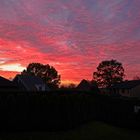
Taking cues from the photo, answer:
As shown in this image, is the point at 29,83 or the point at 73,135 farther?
the point at 29,83

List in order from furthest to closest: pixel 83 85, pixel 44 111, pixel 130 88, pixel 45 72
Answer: pixel 45 72
pixel 83 85
pixel 130 88
pixel 44 111

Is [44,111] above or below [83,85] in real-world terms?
below

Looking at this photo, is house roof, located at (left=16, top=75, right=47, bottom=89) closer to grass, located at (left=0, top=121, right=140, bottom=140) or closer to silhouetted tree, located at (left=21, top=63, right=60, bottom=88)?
silhouetted tree, located at (left=21, top=63, right=60, bottom=88)

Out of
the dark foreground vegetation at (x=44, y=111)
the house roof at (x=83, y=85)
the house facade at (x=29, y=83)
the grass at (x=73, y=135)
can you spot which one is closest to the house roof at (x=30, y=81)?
the house facade at (x=29, y=83)

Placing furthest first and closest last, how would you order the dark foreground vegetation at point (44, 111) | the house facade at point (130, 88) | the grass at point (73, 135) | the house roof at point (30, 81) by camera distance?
the house facade at point (130, 88) → the house roof at point (30, 81) → the dark foreground vegetation at point (44, 111) → the grass at point (73, 135)

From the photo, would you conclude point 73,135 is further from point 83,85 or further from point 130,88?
point 83,85

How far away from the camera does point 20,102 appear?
21922 millimetres

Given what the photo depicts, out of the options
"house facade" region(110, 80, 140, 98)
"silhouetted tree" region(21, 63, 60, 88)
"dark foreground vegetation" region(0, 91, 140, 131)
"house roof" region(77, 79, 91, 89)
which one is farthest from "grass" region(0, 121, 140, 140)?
"silhouetted tree" region(21, 63, 60, 88)

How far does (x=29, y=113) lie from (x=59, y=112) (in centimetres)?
257

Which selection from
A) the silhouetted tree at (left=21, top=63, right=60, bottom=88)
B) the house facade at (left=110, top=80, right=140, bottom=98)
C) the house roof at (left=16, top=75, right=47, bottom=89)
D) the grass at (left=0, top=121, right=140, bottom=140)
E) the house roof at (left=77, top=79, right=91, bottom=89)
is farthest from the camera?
the silhouetted tree at (left=21, top=63, right=60, bottom=88)

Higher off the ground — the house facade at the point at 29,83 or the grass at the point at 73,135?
the house facade at the point at 29,83

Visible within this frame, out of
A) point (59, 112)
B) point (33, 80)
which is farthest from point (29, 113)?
point (33, 80)

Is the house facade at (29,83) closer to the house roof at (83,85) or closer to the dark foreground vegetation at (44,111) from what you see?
the house roof at (83,85)

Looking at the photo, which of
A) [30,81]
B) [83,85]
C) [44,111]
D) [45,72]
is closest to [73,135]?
[44,111]
